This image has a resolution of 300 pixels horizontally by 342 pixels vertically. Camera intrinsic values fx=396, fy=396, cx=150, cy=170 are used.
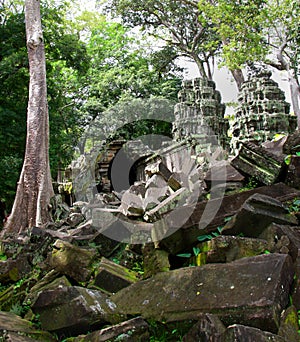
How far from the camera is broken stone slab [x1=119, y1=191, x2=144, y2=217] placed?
4441 millimetres

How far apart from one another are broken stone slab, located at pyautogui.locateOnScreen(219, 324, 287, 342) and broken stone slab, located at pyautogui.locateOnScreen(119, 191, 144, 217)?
2570mm

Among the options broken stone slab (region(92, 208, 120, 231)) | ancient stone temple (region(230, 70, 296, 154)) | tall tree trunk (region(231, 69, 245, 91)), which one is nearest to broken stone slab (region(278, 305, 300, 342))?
broken stone slab (region(92, 208, 120, 231))

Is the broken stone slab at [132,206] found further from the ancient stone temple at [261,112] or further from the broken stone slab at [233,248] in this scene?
the ancient stone temple at [261,112]

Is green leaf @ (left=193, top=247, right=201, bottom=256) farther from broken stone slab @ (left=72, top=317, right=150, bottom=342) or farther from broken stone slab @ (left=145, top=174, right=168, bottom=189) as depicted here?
broken stone slab @ (left=145, top=174, right=168, bottom=189)

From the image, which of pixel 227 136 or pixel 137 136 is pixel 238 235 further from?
pixel 137 136

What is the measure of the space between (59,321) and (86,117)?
22.4m

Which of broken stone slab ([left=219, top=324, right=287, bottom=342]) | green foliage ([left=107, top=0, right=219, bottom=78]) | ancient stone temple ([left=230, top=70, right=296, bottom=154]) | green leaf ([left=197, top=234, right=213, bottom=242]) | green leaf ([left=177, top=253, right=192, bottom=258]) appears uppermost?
green foliage ([left=107, top=0, right=219, bottom=78])

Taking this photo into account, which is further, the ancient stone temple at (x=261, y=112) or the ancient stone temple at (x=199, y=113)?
the ancient stone temple at (x=199, y=113)

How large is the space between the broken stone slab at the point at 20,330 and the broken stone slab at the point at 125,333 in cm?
36

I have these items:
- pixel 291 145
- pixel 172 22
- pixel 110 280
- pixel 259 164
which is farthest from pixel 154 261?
pixel 172 22

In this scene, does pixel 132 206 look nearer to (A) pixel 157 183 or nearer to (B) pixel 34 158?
(A) pixel 157 183

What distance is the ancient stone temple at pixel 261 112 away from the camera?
13.6 meters

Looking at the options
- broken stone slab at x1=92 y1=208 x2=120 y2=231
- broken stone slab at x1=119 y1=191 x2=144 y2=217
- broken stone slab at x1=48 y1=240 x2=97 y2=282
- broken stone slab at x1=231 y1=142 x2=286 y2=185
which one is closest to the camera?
broken stone slab at x1=48 y1=240 x2=97 y2=282

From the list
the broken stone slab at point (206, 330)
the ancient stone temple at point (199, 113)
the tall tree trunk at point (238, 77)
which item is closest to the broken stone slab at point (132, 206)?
the broken stone slab at point (206, 330)
